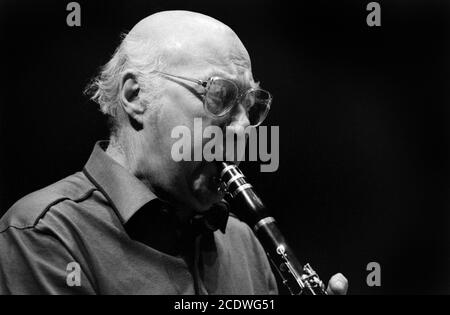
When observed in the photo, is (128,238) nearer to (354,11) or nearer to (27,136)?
(27,136)

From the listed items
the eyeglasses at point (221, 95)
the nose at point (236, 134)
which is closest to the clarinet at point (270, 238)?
the nose at point (236, 134)

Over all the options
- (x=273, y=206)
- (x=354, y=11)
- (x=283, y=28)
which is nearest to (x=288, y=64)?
(x=283, y=28)

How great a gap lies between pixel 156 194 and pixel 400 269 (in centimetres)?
122

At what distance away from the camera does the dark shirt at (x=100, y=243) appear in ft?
5.10

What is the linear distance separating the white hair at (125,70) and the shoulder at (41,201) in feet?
0.86

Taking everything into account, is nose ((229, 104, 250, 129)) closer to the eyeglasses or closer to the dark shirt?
the eyeglasses

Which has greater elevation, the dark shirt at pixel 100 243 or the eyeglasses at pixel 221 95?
the eyeglasses at pixel 221 95

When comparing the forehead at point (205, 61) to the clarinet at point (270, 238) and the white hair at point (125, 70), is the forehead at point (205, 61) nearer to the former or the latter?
the white hair at point (125, 70)

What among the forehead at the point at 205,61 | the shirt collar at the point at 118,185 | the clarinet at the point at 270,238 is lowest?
the clarinet at the point at 270,238

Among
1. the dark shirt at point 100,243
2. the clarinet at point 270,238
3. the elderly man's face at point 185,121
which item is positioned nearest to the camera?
the dark shirt at point 100,243

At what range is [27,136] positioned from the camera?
215 cm

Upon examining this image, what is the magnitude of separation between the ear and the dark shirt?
0.49 ft

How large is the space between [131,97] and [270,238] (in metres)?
0.62

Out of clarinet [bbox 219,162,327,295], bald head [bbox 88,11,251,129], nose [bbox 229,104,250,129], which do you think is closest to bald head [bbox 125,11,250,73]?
bald head [bbox 88,11,251,129]
